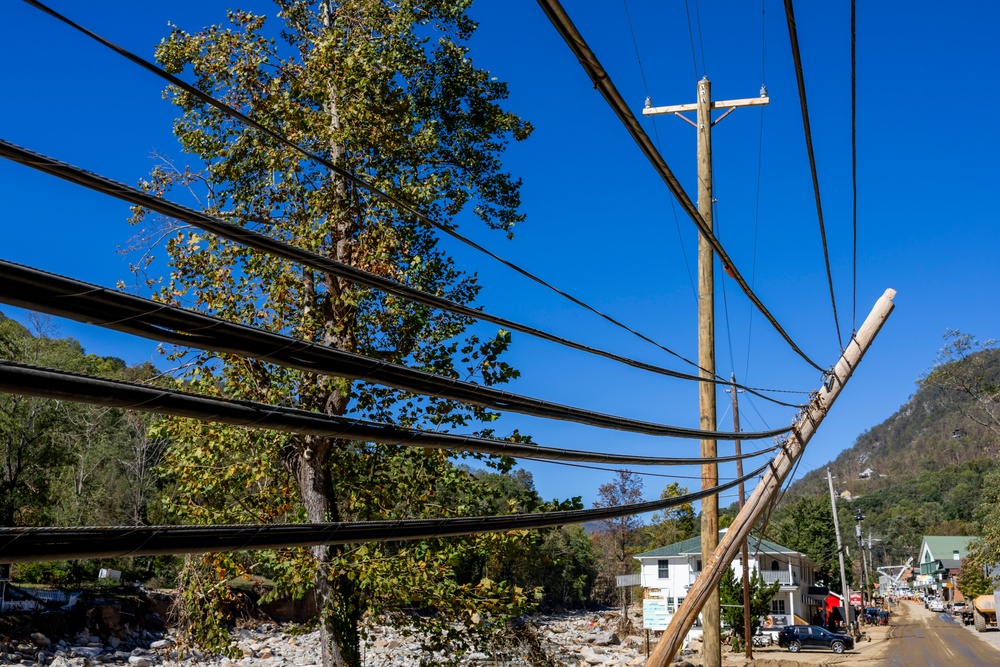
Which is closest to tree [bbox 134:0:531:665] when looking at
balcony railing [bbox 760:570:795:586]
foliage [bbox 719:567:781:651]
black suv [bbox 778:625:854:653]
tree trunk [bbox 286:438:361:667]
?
tree trunk [bbox 286:438:361:667]

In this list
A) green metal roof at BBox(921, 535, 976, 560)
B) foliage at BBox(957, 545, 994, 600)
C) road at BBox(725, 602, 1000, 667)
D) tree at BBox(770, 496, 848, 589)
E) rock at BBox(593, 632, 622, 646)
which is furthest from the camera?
green metal roof at BBox(921, 535, 976, 560)

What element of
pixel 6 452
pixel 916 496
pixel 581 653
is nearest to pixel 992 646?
pixel 581 653

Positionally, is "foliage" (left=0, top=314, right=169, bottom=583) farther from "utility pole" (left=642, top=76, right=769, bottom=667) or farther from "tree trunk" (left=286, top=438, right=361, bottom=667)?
"utility pole" (left=642, top=76, right=769, bottom=667)

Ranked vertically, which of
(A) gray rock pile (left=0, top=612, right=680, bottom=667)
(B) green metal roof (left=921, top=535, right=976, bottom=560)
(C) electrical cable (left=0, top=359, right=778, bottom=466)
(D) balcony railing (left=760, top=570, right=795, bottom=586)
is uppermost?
(B) green metal roof (left=921, top=535, right=976, bottom=560)

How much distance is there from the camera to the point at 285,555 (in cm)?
1096

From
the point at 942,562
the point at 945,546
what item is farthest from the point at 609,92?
the point at 945,546

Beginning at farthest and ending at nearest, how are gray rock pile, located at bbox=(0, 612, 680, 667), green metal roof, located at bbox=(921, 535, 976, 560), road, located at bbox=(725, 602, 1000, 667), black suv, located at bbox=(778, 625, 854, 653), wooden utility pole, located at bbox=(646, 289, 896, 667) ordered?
green metal roof, located at bbox=(921, 535, 976, 560) < black suv, located at bbox=(778, 625, 854, 653) < road, located at bbox=(725, 602, 1000, 667) < gray rock pile, located at bbox=(0, 612, 680, 667) < wooden utility pole, located at bbox=(646, 289, 896, 667)

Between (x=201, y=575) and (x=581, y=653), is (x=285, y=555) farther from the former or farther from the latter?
(x=581, y=653)

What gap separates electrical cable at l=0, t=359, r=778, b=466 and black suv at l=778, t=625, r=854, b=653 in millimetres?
41331

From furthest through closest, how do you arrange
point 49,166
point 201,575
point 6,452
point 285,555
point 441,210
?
1. point 6,452
2. point 441,210
3. point 201,575
4. point 285,555
5. point 49,166

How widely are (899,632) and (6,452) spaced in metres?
50.3

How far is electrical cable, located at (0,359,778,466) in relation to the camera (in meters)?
2.98

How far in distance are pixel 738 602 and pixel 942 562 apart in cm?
9022

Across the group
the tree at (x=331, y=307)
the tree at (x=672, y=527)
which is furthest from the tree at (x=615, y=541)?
the tree at (x=331, y=307)
